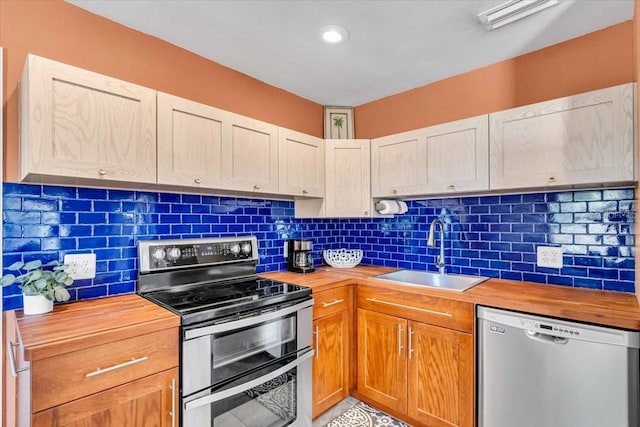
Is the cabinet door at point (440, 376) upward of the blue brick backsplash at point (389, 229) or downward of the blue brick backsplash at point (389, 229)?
downward

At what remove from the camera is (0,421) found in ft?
4.80

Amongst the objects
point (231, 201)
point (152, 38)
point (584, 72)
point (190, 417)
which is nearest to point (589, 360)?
point (584, 72)

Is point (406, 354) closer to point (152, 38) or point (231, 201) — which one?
point (231, 201)

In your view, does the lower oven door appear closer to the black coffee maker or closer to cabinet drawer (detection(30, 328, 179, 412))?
cabinet drawer (detection(30, 328, 179, 412))

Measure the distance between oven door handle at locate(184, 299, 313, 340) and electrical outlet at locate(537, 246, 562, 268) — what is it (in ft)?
4.96

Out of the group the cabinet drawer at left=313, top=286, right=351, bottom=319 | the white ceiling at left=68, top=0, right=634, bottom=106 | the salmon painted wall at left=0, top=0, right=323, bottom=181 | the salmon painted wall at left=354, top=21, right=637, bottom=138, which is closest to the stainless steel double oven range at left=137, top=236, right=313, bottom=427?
the cabinet drawer at left=313, top=286, right=351, bottom=319

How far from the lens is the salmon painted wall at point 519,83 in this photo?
187 centimetres

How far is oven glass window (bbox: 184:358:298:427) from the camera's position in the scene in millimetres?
1476

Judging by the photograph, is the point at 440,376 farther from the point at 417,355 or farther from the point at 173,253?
the point at 173,253

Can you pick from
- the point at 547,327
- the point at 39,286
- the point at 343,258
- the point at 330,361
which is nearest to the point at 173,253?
the point at 39,286

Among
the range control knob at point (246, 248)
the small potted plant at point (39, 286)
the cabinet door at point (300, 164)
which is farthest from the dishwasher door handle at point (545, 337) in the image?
the small potted plant at point (39, 286)

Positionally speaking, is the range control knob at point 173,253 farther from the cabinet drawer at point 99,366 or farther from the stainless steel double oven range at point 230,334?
the cabinet drawer at point 99,366

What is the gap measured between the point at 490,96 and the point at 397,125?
29.0 inches

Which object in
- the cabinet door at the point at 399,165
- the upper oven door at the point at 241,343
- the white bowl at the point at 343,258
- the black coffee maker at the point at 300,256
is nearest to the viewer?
the upper oven door at the point at 241,343
